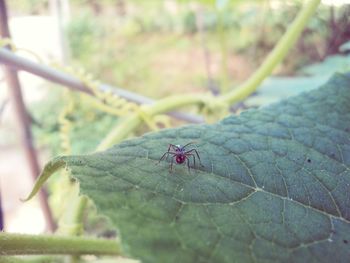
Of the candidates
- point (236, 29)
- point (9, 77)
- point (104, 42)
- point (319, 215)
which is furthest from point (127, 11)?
point (319, 215)

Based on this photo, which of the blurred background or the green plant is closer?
the green plant

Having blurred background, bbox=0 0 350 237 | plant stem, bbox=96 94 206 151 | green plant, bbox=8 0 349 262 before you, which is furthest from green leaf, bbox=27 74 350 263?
blurred background, bbox=0 0 350 237

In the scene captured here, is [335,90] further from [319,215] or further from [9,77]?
[9,77]

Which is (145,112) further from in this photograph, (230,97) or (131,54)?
(131,54)

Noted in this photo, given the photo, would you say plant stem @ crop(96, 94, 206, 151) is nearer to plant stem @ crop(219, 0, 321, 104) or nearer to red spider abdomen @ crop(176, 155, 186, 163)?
plant stem @ crop(219, 0, 321, 104)

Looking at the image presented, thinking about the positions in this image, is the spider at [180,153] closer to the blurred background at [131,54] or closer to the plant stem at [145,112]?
the plant stem at [145,112]

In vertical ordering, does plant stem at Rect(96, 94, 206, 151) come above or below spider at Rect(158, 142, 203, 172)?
below

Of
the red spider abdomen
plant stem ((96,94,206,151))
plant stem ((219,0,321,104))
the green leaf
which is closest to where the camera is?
the green leaf

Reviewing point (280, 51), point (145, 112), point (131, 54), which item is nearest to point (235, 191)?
point (145, 112)
